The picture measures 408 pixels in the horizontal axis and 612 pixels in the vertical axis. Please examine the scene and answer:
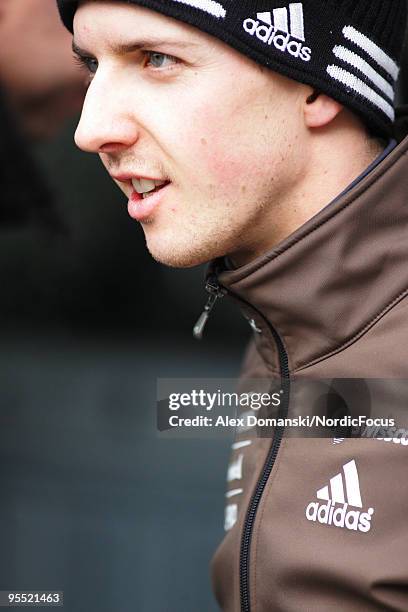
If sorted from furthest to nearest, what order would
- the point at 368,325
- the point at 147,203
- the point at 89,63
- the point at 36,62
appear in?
the point at 36,62
the point at 89,63
the point at 147,203
the point at 368,325

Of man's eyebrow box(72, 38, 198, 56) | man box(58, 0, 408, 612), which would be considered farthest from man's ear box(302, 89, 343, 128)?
man's eyebrow box(72, 38, 198, 56)

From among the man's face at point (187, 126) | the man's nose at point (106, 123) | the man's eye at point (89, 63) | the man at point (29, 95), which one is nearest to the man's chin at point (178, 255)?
Answer: the man's face at point (187, 126)

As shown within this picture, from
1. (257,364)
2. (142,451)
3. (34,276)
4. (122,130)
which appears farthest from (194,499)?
(122,130)

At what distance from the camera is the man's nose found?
2096 millimetres

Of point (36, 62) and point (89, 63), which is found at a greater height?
Result: point (36, 62)

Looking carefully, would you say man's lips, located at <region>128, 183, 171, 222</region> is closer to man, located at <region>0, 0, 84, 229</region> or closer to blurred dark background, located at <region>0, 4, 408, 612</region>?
man, located at <region>0, 0, 84, 229</region>

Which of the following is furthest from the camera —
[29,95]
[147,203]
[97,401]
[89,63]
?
[97,401]

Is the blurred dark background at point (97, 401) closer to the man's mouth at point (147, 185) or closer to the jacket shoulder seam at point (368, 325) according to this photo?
the man's mouth at point (147, 185)

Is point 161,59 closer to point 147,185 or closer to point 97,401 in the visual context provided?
point 147,185

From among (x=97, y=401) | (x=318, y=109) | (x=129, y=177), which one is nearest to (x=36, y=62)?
(x=97, y=401)

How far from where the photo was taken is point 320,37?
216 cm

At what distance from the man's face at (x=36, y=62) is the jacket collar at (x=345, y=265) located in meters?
1.99

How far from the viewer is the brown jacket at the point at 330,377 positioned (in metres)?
1.92

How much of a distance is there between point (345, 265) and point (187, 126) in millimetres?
431
